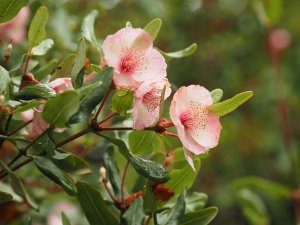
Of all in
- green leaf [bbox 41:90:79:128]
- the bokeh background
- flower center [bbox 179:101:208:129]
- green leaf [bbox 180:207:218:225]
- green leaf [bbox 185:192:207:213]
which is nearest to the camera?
green leaf [bbox 41:90:79:128]

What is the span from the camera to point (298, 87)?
131 inches

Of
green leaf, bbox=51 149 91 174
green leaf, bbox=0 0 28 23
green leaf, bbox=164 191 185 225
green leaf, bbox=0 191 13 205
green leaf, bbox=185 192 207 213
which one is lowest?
green leaf, bbox=185 192 207 213

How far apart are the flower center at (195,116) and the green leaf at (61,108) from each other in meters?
0.17

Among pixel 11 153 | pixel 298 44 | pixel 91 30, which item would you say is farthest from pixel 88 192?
pixel 298 44

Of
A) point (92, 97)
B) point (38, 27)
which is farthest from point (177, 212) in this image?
point (38, 27)

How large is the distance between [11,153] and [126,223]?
2.26ft

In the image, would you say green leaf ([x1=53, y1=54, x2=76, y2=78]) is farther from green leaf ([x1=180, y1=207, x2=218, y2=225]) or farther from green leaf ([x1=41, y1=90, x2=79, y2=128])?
green leaf ([x1=180, y1=207, x2=218, y2=225])

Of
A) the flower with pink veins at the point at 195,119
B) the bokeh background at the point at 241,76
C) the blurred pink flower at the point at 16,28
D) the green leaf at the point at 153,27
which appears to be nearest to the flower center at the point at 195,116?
the flower with pink veins at the point at 195,119

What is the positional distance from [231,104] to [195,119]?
6cm

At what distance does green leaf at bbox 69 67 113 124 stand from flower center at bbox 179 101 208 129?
0.43 feet

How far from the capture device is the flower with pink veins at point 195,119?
90 centimetres

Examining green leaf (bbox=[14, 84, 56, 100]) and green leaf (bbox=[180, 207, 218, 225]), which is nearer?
green leaf (bbox=[14, 84, 56, 100])

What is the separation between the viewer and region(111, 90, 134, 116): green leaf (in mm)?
875

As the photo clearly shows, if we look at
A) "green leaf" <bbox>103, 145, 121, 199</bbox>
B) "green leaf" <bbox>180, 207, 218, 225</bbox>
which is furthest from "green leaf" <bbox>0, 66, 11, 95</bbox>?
"green leaf" <bbox>180, 207, 218, 225</bbox>
